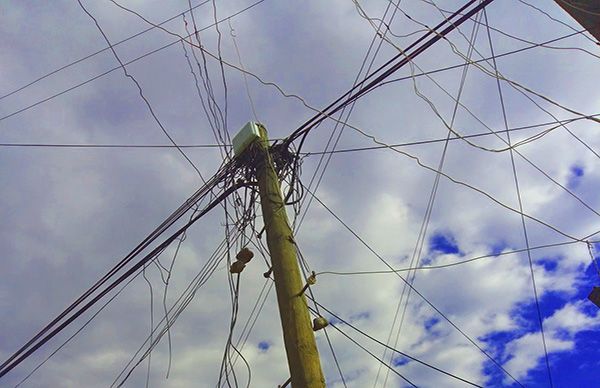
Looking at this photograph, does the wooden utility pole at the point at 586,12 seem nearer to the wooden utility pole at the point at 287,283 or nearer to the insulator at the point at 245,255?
the wooden utility pole at the point at 287,283

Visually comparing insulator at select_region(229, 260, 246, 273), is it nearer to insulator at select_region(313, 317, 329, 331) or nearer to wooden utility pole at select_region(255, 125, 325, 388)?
wooden utility pole at select_region(255, 125, 325, 388)

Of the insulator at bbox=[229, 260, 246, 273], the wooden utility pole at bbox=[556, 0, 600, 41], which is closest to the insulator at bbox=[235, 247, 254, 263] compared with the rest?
the insulator at bbox=[229, 260, 246, 273]

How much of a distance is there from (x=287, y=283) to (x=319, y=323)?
0.55 metres

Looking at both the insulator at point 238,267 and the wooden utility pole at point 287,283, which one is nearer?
the wooden utility pole at point 287,283

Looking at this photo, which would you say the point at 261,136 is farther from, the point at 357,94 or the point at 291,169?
the point at 357,94

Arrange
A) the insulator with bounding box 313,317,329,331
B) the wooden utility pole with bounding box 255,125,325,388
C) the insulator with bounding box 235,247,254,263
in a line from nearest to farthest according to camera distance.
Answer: the wooden utility pole with bounding box 255,125,325,388, the insulator with bounding box 313,317,329,331, the insulator with bounding box 235,247,254,263

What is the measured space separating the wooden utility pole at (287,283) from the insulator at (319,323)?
204 millimetres

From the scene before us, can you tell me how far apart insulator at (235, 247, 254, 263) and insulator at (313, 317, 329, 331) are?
1191 mm

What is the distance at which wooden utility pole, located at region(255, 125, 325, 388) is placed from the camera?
442 cm

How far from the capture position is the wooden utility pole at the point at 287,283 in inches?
174

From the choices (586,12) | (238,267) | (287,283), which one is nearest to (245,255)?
(238,267)

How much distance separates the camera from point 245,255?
5645 millimetres

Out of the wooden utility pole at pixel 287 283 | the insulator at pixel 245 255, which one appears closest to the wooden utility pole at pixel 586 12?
the wooden utility pole at pixel 287 283

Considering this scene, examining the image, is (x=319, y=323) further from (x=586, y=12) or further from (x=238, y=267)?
(x=586, y=12)
